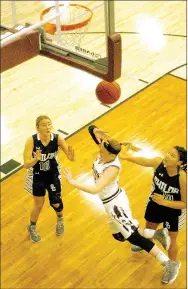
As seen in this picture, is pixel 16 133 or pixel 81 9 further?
pixel 81 9

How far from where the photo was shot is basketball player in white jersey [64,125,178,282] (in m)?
4.05

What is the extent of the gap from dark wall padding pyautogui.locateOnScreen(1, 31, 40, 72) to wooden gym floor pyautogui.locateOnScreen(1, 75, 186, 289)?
7.88ft

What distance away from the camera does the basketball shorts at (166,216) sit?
4.22 meters

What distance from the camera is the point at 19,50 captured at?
282cm

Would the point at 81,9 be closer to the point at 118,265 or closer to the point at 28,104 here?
the point at 28,104

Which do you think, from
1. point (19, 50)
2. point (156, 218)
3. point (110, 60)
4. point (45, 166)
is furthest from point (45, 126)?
point (19, 50)

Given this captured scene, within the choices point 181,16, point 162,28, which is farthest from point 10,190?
point 181,16

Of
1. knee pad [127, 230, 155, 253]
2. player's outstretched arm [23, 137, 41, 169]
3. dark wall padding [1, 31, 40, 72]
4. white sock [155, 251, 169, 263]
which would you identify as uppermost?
dark wall padding [1, 31, 40, 72]

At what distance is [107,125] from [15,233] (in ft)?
6.48

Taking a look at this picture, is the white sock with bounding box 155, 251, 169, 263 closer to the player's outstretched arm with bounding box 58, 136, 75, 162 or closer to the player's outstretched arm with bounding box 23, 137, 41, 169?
the player's outstretched arm with bounding box 58, 136, 75, 162

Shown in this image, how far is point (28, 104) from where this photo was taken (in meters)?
7.09

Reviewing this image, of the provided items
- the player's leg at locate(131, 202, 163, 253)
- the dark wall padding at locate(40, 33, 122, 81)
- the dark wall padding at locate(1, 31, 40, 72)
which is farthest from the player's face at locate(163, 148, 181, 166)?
the dark wall padding at locate(1, 31, 40, 72)

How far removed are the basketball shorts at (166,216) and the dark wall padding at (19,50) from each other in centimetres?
182

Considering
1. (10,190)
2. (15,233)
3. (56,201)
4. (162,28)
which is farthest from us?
(162,28)
